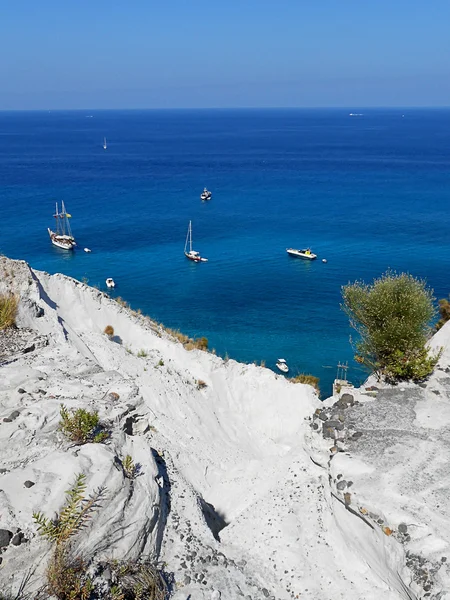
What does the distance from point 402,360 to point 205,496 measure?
379 inches

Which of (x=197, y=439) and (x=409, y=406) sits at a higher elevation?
(x=409, y=406)

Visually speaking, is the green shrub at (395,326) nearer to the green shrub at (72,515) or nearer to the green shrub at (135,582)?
the green shrub at (135,582)

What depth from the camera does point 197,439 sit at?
2206cm

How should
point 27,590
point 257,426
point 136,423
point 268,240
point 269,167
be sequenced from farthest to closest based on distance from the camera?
point 269,167
point 268,240
point 257,426
point 136,423
point 27,590

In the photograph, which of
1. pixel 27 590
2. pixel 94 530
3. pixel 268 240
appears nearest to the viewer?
pixel 27 590

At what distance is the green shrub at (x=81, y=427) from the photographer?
14.5 meters

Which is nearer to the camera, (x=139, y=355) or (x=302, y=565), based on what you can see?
(x=302, y=565)

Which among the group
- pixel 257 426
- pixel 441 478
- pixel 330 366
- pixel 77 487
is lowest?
pixel 330 366

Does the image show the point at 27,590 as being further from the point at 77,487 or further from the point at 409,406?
the point at 409,406

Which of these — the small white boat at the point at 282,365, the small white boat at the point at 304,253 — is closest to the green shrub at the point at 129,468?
the small white boat at the point at 282,365

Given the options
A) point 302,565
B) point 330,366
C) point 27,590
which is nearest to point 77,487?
point 27,590

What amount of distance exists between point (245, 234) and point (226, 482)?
56.5 m

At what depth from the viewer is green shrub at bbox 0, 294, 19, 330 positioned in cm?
2148

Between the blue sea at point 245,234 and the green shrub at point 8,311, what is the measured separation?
19763 millimetres
